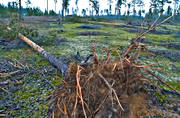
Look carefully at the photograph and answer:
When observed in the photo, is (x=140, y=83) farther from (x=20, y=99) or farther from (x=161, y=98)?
Result: (x=20, y=99)

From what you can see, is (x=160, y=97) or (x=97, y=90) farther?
(x=160, y=97)

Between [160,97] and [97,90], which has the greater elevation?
[97,90]

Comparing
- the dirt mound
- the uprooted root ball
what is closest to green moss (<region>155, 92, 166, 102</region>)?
the uprooted root ball

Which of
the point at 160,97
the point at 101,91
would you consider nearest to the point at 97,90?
the point at 101,91

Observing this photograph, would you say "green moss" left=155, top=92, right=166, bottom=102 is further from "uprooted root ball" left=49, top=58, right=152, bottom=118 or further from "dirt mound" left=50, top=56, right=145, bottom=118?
"dirt mound" left=50, top=56, right=145, bottom=118

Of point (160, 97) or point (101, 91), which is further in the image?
point (160, 97)

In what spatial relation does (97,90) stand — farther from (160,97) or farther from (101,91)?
(160,97)

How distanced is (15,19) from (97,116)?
13.2 metres

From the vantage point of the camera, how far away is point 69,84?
7.43 feet

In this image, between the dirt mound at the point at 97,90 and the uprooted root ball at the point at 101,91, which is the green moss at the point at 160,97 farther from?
the dirt mound at the point at 97,90

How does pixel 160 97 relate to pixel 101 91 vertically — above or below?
below

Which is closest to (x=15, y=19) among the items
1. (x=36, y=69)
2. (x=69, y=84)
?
(x=36, y=69)

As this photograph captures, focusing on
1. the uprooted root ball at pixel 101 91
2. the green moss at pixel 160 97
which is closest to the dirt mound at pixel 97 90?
the uprooted root ball at pixel 101 91

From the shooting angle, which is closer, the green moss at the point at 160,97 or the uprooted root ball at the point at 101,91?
the uprooted root ball at the point at 101,91
